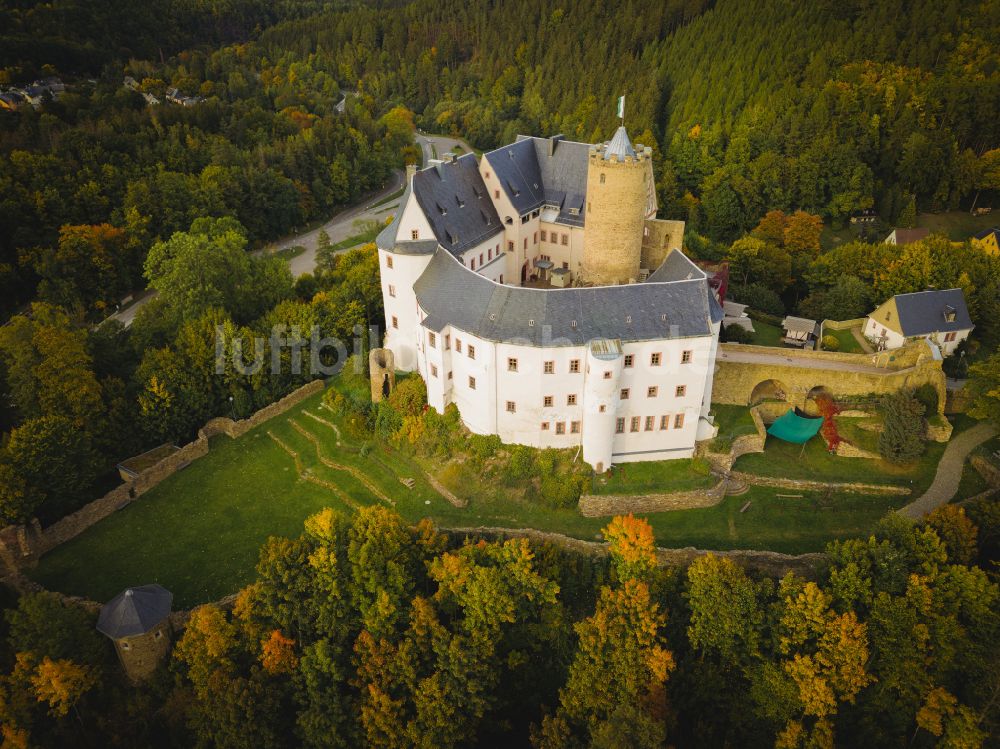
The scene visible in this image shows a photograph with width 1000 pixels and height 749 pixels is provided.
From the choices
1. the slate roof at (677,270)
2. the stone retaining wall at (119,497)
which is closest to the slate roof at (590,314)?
the slate roof at (677,270)

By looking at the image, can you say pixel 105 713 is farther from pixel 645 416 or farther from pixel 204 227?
pixel 204 227

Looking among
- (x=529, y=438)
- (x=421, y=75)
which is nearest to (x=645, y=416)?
(x=529, y=438)

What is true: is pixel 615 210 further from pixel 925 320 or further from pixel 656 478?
pixel 925 320

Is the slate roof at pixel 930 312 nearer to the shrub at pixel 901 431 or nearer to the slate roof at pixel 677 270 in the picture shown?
the shrub at pixel 901 431

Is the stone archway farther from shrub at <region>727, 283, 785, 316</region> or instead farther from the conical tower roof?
the conical tower roof

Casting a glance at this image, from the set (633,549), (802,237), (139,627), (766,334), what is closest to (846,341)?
(766,334)

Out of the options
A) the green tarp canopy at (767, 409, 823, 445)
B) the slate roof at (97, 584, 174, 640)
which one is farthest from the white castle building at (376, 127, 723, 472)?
the slate roof at (97, 584, 174, 640)
